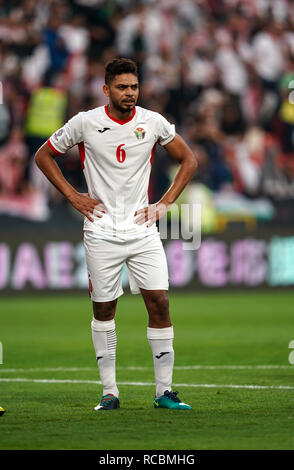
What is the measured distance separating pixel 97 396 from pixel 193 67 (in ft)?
42.4

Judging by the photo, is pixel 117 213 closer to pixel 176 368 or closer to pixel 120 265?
pixel 120 265

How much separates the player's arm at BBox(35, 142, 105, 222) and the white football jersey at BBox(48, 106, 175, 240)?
47 millimetres

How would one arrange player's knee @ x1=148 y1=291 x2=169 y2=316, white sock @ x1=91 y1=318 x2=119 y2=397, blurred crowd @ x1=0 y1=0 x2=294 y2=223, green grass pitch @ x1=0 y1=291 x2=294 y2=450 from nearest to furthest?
1. green grass pitch @ x1=0 y1=291 x2=294 y2=450
2. player's knee @ x1=148 y1=291 x2=169 y2=316
3. white sock @ x1=91 y1=318 x2=119 y2=397
4. blurred crowd @ x1=0 y1=0 x2=294 y2=223

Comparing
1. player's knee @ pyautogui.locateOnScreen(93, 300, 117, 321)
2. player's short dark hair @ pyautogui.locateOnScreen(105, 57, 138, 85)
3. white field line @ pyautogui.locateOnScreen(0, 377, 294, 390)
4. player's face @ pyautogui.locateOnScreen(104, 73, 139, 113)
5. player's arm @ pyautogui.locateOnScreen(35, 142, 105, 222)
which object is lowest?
white field line @ pyautogui.locateOnScreen(0, 377, 294, 390)

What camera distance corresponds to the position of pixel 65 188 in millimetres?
6848

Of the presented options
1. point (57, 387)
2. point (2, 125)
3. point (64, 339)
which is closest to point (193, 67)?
point (2, 125)

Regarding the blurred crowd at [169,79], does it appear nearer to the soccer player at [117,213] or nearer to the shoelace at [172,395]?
the soccer player at [117,213]

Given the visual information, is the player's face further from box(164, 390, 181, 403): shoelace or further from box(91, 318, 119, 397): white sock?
box(164, 390, 181, 403): shoelace

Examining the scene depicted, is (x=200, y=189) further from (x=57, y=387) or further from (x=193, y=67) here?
(x=57, y=387)

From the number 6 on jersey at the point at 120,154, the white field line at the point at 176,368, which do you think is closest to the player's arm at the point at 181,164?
the number 6 on jersey at the point at 120,154

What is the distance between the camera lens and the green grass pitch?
18.0 feet

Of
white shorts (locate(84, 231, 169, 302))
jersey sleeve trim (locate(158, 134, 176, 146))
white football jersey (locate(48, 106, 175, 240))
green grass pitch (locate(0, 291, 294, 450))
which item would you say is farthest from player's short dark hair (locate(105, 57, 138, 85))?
green grass pitch (locate(0, 291, 294, 450))

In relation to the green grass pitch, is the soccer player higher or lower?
higher

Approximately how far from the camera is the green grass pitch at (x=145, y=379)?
18.0ft
